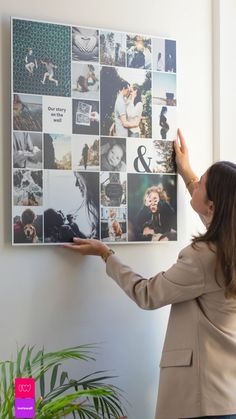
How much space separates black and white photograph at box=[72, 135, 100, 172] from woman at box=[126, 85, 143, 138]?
0.14 meters

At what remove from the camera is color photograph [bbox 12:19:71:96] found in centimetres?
181

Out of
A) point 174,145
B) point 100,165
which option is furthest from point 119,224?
point 174,145

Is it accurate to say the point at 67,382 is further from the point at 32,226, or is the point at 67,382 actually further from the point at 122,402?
the point at 32,226

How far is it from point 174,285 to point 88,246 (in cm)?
34

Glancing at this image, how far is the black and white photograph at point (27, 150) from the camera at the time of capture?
5.94 ft

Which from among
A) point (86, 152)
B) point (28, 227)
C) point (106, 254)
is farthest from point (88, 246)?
point (86, 152)

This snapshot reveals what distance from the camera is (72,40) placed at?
1889mm

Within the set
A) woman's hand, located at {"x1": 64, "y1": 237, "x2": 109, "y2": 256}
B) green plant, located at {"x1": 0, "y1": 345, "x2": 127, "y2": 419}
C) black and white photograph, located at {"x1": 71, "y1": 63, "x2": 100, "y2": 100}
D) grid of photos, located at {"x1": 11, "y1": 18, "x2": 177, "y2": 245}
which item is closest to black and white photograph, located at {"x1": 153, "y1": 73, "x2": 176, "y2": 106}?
grid of photos, located at {"x1": 11, "y1": 18, "x2": 177, "y2": 245}

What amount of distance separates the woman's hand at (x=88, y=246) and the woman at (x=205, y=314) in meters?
0.22

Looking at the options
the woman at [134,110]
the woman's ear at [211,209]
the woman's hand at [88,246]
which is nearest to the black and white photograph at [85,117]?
the woman at [134,110]

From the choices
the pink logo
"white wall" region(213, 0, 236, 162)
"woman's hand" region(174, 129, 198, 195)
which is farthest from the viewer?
"white wall" region(213, 0, 236, 162)

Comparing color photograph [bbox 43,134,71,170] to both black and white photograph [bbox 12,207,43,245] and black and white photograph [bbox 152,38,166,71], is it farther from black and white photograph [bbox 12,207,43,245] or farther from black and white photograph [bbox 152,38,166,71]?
black and white photograph [bbox 152,38,166,71]

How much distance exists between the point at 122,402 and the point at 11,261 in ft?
2.04

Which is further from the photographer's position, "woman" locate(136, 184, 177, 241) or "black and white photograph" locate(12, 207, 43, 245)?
"woman" locate(136, 184, 177, 241)
